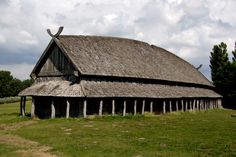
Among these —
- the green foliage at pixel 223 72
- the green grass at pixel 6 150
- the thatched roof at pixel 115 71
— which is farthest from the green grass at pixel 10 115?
the green foliage at pixel 223 72

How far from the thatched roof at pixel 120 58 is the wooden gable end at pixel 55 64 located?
3.60ft

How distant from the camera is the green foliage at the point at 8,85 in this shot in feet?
392

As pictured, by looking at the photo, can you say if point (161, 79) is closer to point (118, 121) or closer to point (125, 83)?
point (125, 83)

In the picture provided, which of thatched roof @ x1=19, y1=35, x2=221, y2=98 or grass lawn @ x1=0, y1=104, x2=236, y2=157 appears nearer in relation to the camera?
grass lawn @ x1=0, y1=104, x2=236, y2=157

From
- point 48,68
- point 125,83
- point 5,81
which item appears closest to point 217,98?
point 125,83

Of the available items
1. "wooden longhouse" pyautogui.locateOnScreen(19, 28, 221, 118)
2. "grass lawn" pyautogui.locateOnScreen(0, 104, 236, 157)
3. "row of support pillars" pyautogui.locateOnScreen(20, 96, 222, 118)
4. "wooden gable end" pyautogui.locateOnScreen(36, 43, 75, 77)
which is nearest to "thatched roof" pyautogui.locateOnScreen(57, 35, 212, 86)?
Result: "wooden longhouse" pyautogui.locateOnScreen(19, 28, 221, 118)

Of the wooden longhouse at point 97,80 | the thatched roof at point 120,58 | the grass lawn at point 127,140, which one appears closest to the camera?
the grass lawn at point 127,140

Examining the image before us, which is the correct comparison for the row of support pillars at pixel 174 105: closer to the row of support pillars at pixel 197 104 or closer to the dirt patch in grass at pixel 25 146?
the row of support pillars at pixel 197 104

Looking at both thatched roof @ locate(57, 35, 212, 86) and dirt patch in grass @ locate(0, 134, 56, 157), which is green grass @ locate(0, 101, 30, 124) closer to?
thatched roof @ locate(57, 35, 212, 86)

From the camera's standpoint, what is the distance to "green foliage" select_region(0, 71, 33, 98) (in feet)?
392

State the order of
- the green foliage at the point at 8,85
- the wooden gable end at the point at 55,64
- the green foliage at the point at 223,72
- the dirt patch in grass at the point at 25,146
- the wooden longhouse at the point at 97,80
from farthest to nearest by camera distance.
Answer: the green foliage at the point at 8,85 < the green foliage at the point at 223,72 < the wooden gable end at the point at 55,64 < the wooden longhouse at the point at 97,80 < the dirt patch in grass at the point at 25,146

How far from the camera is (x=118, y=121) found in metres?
33.2

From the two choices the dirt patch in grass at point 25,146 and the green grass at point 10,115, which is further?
the green grass at point 10,115

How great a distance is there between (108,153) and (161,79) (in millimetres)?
30692
